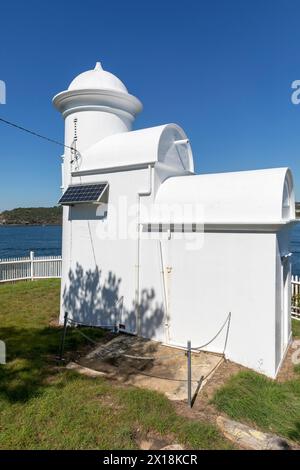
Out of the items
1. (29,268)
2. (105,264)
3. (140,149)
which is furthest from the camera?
(29,268)

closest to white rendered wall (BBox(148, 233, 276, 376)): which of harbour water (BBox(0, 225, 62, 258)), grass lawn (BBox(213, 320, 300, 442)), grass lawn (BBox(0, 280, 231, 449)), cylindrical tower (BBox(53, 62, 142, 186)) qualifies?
grass lawn (BBox(213, 320, 300, 442))

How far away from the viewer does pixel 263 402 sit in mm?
5242

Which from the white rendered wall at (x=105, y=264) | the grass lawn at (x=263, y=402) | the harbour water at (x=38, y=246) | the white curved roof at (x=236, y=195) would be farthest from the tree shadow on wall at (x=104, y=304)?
the harbour water at (x=38, y=246)

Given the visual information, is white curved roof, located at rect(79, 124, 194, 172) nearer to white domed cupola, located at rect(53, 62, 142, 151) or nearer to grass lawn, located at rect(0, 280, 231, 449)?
white domed cupola, located at rect(53, 62, 142, 151)

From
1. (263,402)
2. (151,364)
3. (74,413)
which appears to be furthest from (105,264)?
(263,402)

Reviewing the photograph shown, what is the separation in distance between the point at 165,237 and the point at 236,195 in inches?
78.3

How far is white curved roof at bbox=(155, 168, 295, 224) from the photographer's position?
6.46m

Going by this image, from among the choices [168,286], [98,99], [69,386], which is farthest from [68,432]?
[98,99]

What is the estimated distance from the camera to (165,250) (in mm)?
7738

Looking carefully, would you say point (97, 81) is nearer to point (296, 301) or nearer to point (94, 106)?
point (94, 106)

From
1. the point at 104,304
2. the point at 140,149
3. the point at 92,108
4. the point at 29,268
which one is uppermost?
the point at 92,108

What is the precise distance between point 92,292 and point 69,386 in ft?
12.0

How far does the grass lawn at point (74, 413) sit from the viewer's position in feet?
13.6

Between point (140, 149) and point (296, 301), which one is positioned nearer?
point (140, 149)
